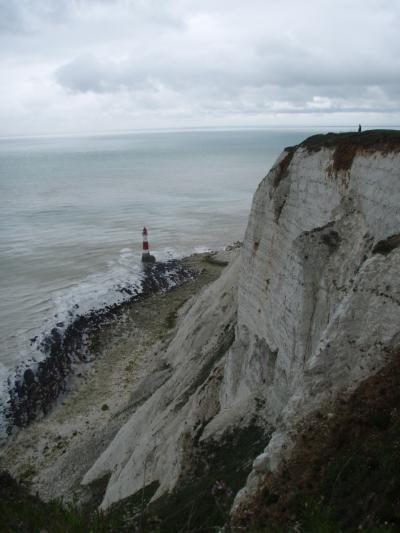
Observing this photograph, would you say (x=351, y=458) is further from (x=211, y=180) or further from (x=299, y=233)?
(x=211, y=180)

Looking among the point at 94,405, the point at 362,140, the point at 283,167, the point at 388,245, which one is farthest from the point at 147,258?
the point at 388,245

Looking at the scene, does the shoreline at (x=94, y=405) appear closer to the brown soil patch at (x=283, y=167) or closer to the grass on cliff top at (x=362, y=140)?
the brown soil patch at (x=283, y=167)

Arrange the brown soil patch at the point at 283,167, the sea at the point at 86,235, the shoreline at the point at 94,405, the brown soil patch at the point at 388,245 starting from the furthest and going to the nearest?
the sea at the point at 86,235
the shoreline at the point at 94,405
the brown soil patch at the point at 283,167
the brown soil patch at the point at 388,245

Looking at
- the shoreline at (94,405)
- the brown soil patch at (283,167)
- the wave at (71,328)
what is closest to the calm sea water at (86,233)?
the wave at (71,328)

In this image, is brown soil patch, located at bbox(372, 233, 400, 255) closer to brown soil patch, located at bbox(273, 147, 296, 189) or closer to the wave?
brown soil patch, located at bbox(273, 147, 296, 189)

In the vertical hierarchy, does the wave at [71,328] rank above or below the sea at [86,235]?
below

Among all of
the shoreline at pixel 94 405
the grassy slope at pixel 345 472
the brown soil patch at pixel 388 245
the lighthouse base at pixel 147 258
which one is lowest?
the shoreline at pixel 94 405

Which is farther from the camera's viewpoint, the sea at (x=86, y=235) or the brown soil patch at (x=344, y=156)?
the sea at (x=86, y=235)
